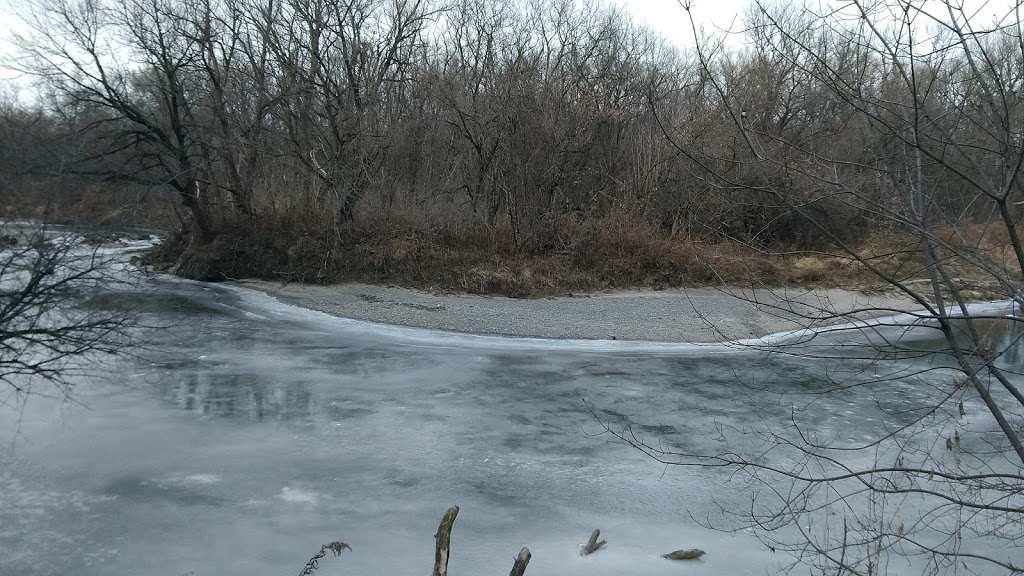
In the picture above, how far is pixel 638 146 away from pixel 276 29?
1093 cm

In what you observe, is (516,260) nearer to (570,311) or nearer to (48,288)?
(570,311)

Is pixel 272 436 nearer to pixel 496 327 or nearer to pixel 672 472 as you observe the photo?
pixel 672 472

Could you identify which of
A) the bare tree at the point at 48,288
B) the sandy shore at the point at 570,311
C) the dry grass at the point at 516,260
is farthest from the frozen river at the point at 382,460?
the dry grass at the point at 516,260

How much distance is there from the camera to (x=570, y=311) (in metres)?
17.4

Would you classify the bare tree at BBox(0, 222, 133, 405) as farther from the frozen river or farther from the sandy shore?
the sandy shore

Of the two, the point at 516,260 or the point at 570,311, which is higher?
the point at 516,260

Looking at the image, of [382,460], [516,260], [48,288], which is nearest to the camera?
[48,288]

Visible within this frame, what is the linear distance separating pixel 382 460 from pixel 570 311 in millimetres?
9843

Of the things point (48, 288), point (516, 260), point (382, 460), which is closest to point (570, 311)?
point (516, 260)

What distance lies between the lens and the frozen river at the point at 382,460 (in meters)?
6.12

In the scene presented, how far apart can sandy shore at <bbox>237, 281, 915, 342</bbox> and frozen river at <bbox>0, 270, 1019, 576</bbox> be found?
6.45 ft

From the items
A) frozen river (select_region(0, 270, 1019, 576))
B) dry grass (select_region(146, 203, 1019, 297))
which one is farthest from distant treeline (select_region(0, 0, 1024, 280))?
frozen river (select_region(0, 270, 1019, 576))

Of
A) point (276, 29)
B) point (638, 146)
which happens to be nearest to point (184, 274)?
point (276, 29)

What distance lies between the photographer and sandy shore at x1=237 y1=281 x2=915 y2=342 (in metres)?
15.2
